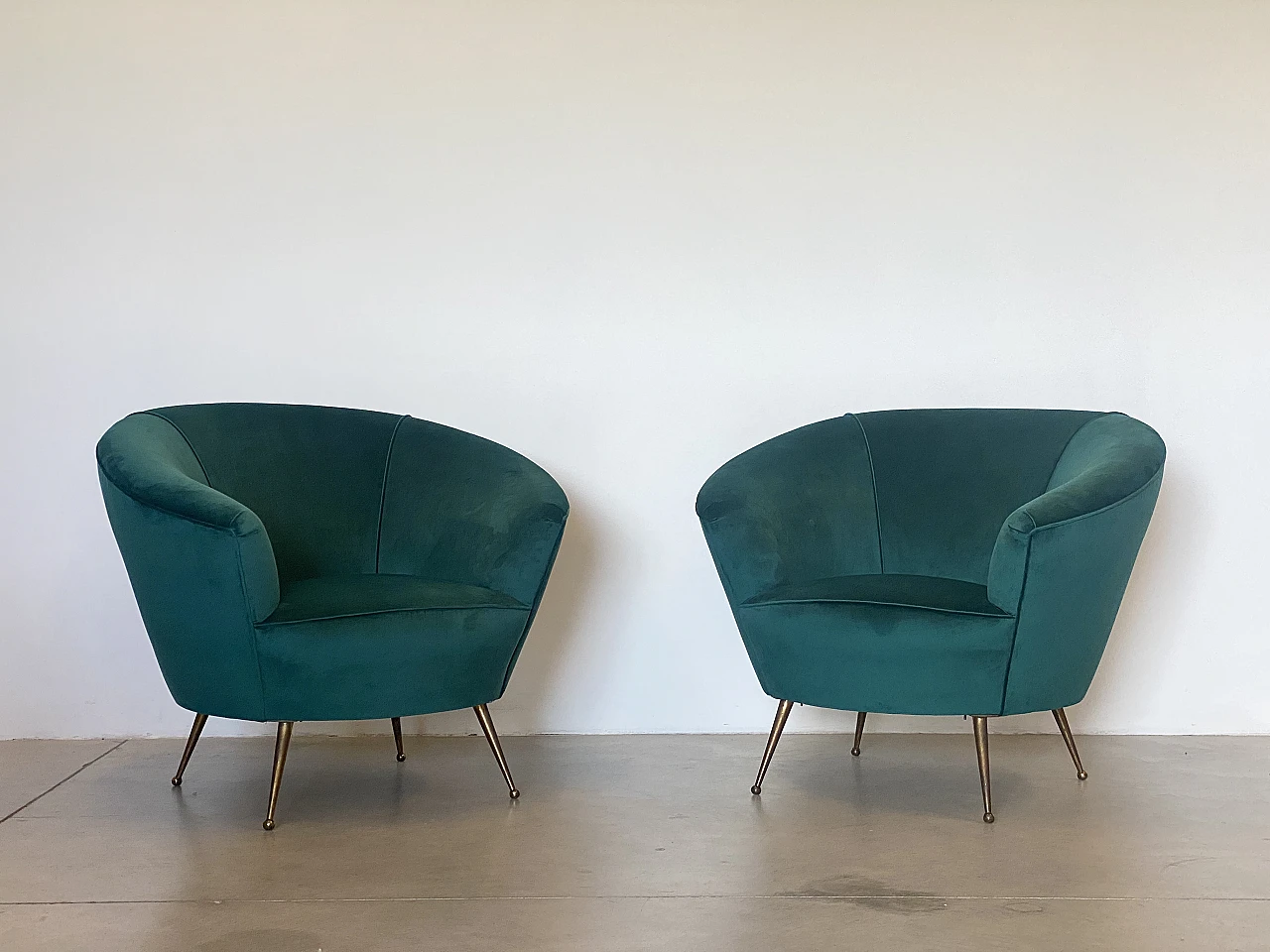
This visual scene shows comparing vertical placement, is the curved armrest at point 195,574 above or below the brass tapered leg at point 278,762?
above

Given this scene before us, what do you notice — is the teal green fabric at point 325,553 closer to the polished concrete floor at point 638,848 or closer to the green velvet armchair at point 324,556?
the green velvet armchair at point 324,556

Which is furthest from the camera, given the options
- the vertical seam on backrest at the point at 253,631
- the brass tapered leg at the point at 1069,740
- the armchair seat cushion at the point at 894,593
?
the brass tapered leg at the point at 1069,740

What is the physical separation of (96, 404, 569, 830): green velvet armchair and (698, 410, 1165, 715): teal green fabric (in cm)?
54

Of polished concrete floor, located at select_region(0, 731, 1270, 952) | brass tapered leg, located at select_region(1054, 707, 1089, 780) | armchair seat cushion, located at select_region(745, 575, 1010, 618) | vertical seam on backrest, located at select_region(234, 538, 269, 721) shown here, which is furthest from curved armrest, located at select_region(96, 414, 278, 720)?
brass tapered leg, located at select_region(1054, 707, 1089, 780)

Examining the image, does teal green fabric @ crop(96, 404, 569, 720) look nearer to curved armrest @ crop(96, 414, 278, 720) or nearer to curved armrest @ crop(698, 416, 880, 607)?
curved armrest @ crop(96, 414, 278, 720)

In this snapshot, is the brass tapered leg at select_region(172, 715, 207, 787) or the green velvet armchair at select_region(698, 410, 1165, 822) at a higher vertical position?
the green velvet armchair at select_region(698, 410, 1165, 822)

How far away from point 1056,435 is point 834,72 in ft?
4.07

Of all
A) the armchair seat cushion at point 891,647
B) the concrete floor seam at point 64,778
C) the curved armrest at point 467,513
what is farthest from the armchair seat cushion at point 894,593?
the concrete floor seam at point 64,778

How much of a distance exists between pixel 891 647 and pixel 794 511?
1.75 feet

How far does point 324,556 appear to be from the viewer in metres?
3.05

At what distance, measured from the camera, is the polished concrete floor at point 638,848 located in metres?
1.95

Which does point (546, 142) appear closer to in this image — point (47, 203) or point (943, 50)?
point (943, 50)

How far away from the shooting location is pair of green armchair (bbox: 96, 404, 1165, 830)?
250 cm

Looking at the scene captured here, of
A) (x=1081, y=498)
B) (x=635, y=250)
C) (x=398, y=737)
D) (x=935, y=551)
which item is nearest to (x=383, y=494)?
(x=398, y=737)
